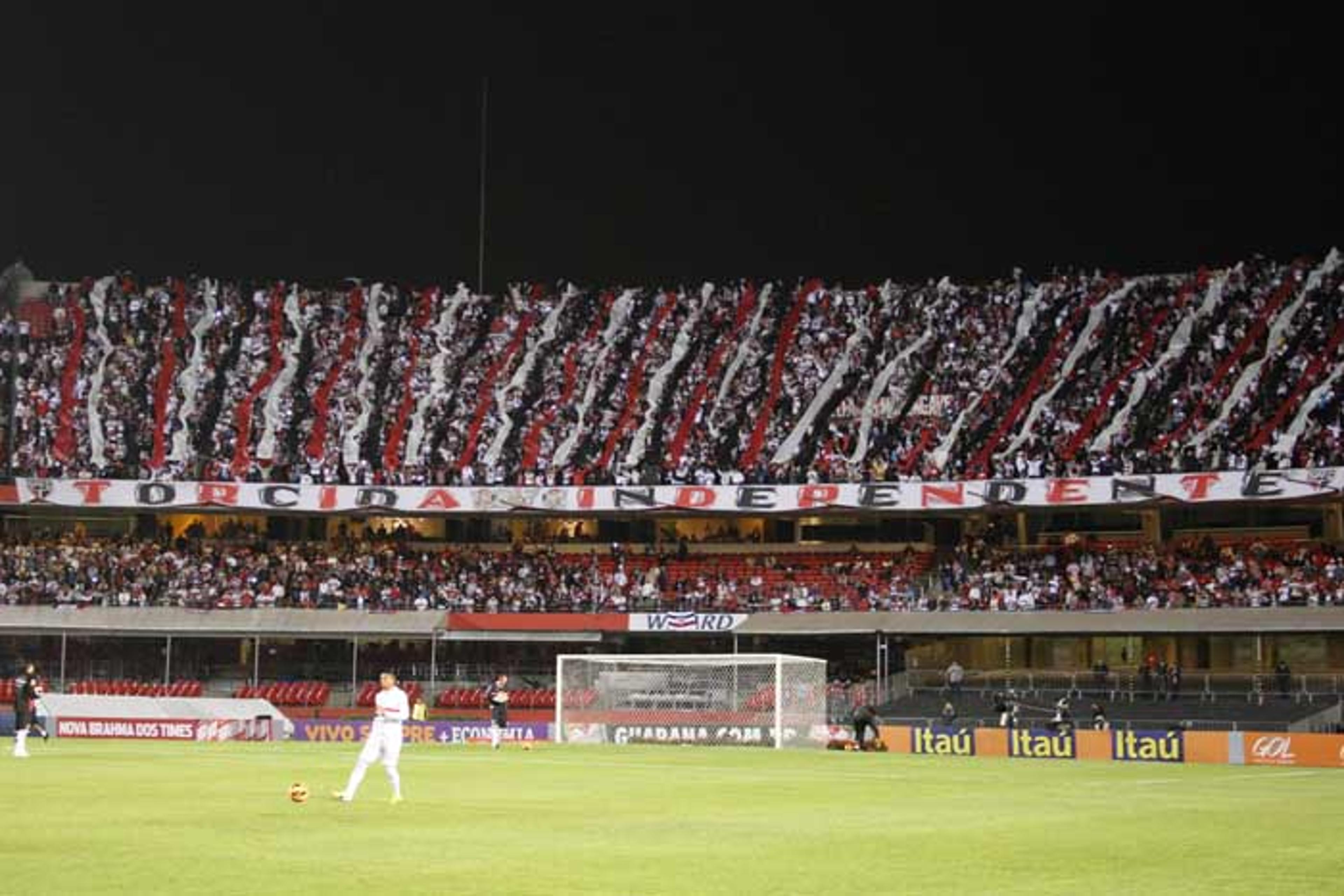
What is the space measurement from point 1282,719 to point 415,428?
112ft

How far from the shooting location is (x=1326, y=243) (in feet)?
258

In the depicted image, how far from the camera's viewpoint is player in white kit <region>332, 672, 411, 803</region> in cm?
2411

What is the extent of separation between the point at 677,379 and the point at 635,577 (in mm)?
10247

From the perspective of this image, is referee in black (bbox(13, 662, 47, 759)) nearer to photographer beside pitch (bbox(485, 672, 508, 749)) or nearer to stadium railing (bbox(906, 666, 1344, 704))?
photographer beside pitch (bbox(485, 672, 508, 749))

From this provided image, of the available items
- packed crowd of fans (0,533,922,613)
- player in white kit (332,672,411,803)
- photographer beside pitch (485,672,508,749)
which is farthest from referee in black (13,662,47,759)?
packed crowd of fans (0,533,922,613)

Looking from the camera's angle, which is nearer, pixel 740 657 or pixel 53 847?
pixel 53 847

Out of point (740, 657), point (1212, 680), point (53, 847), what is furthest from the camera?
point (1212, 680)

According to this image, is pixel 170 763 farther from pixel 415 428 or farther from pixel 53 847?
pixel 415 428

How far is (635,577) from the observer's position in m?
64.9

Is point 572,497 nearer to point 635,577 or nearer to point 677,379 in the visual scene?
point 635,577

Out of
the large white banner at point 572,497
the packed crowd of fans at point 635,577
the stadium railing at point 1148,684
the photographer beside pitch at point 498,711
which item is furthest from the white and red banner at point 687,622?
the photographer beside pitch at point 498,711

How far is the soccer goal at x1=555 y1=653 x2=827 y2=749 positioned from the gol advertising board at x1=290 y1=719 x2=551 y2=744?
1364mm

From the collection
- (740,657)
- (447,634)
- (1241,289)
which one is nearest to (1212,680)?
(740,657)

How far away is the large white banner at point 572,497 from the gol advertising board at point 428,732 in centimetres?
1259
